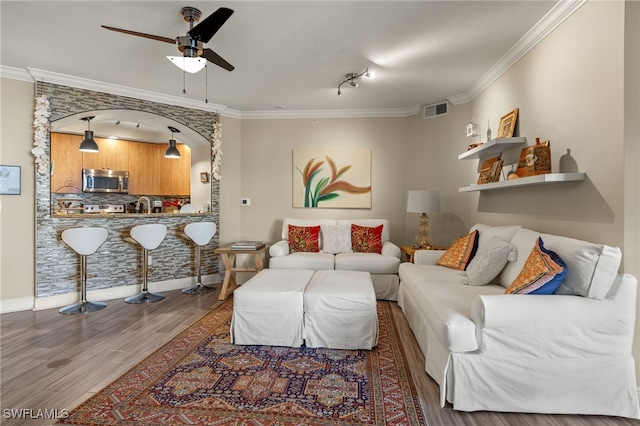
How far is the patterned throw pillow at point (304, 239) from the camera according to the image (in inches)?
175

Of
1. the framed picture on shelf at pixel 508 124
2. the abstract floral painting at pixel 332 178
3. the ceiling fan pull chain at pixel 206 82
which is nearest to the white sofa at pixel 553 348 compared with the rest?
the framed picture on shelf at pixel 508 124

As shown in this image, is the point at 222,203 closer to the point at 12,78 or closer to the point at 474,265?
the point at 12,78

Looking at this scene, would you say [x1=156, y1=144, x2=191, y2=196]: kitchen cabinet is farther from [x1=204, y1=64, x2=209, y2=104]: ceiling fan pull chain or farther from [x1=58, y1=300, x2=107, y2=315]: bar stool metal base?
[x1=58, y1=300, x2=107, y2=315]: bar stool metal base

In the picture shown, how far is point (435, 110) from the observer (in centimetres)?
456


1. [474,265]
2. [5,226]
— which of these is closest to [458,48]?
[474,265]

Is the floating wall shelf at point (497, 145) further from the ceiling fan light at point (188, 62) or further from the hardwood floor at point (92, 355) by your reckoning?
the ceiling fan light at point (188, 62)

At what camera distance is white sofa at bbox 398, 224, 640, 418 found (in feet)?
5.74

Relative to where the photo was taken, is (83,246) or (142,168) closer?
(83,246)

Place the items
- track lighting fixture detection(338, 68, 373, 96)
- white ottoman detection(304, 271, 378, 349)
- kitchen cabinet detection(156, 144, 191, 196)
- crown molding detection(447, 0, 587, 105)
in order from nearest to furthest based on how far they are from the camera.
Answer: crown molding detection(447, 0, 587, 105)
white ottoman detection(304, 271, 378, 349)
track lighting fixture detection(338, 68, 373, 96)
kitchen cabinet detection(156, 144, 191, 196)

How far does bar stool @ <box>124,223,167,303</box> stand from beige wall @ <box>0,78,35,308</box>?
106 cm

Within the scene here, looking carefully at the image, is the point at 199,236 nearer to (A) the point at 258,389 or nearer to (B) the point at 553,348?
(A) the point at 258,389

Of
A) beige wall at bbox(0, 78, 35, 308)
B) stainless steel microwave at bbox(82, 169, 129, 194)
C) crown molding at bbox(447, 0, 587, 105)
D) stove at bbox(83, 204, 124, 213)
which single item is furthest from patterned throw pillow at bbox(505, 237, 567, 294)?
stove at bbox(83, 204, 124, 213)

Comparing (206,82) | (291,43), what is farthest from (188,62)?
(206,82)

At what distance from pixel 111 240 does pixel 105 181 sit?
8.54 feet
